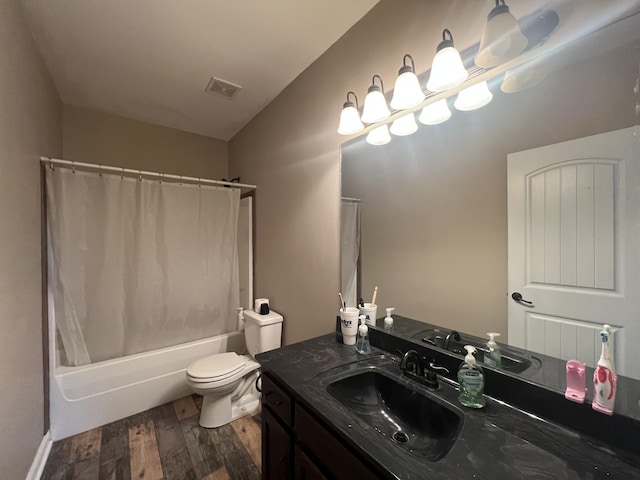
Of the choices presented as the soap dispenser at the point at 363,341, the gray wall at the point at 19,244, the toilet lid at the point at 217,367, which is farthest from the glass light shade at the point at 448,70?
the toilet lid at the point at 217,367

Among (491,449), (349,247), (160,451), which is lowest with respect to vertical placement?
(160,451)

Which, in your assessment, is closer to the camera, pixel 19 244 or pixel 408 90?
pixel 408 90

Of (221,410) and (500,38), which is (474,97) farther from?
(221,410)

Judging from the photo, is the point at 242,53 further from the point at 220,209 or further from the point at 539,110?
the point at 539,110

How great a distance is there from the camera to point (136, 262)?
2115mm

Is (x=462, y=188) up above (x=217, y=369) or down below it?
above

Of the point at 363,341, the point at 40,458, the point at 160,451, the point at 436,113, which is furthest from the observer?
the point at 160,451

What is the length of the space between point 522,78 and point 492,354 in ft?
3.18

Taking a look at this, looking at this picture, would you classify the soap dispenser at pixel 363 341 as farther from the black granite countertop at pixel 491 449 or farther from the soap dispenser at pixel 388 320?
the black granite countertop at pixel 491 449

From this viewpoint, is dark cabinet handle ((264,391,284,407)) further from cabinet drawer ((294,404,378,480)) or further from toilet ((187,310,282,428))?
toilet ((187,310,282,428))

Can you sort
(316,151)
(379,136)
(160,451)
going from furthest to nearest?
1. (316,151)
2. (160,451)
3. (379,136)

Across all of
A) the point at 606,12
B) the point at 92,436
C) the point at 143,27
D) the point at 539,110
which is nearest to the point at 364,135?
the point at 539,110

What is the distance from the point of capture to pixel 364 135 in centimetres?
148

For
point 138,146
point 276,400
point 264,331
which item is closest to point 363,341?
point 276,400
